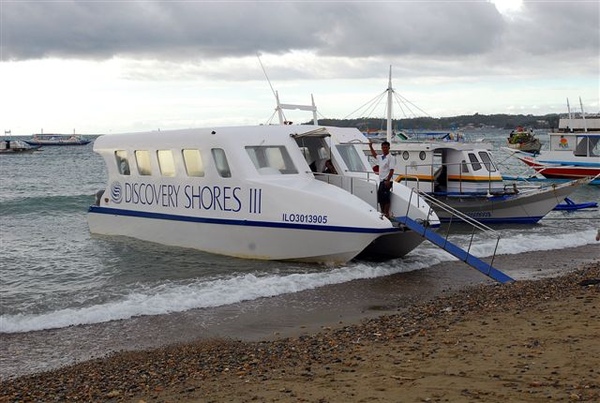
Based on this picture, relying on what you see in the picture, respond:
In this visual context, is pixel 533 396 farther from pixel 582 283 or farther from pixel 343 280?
pixel 343 280

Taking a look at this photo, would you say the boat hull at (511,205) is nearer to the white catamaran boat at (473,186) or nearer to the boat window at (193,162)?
the white catamaran boat at (473,186)

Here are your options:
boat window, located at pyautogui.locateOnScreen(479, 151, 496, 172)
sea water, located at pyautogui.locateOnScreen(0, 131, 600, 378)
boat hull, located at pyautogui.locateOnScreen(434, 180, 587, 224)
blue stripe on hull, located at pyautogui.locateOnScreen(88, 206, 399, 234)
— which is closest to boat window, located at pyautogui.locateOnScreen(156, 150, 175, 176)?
blue stripe on hull, located at pyautogui.locateOnScreen(88, 206, 399, 234)

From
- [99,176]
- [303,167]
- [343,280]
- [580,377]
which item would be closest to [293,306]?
[343,280]

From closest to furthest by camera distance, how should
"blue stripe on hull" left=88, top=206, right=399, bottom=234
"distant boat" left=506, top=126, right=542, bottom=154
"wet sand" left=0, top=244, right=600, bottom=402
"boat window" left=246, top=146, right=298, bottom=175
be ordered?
"wet sand" left=0, top=244, right=600, bottom=402 → "blue stripe on hull" left=88, top=206, right=399, bottom=234 → "boat window" left=246, top=146, right=298, bottom=175 → "distant boat" left=506, top=126, right=542, bottom=154

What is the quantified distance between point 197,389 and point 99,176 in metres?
53.5

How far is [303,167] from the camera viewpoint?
55.1 ft

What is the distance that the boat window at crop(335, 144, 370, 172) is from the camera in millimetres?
17531

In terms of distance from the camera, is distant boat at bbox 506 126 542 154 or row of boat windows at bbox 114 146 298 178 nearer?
row of boat windows at bbox 114 146 298 178

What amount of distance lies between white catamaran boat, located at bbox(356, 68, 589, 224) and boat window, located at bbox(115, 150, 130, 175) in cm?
960

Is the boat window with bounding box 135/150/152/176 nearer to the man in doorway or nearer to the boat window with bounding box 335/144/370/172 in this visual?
the boat window with bounding box 335/144/370/172

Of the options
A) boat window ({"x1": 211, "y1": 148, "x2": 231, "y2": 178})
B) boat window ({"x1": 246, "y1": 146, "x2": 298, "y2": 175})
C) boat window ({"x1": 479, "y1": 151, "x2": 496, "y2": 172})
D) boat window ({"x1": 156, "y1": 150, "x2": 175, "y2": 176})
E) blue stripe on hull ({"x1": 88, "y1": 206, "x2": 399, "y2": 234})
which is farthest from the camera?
boat window ({"x1": 479, "y1": 151, "x2": 496, "y2": 172})

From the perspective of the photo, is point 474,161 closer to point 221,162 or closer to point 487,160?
point 487,160

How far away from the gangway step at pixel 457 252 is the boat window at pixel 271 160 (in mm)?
2928

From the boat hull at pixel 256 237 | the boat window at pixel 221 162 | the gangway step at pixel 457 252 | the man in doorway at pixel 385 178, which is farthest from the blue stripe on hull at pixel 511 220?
the boat window at pixel 221 162
